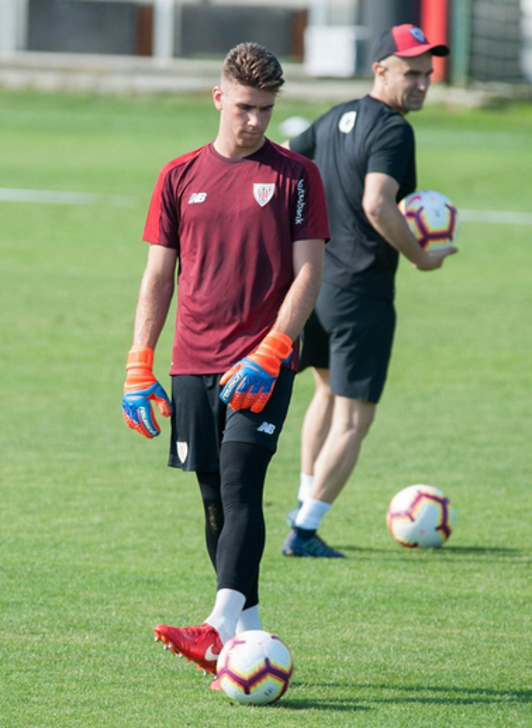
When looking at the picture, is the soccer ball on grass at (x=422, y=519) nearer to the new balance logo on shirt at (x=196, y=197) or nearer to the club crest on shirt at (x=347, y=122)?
the club crest on shirt at (x=347, y=122)

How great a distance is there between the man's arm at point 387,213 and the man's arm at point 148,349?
1.99m

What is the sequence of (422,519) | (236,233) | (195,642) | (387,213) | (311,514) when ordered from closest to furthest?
(195,642) < (236,233) < (387,213) < (311,514) < (422,519)

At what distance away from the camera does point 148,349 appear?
5.82m

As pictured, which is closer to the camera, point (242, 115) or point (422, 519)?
point (242, 115)

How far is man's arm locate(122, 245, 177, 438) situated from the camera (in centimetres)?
572

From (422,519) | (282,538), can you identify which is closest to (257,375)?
(422,519)

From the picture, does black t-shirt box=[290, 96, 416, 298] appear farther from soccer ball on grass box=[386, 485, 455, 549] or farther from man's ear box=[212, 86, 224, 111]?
man's ear box=[212, 86, 224, 111]

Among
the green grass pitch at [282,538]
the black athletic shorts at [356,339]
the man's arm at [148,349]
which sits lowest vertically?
the green grass pitch at [282,538]

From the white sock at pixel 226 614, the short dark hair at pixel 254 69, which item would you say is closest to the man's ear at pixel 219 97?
the short dark hair at pixel 254 69

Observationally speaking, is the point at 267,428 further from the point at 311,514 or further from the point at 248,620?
the point at 311,514

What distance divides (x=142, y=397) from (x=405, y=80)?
2971 mm

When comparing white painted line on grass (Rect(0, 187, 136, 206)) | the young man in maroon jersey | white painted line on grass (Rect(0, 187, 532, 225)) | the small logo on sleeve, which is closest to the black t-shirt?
the young man in maroon jersey

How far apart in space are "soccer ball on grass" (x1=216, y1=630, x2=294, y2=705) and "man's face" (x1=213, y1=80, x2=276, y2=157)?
1950mm

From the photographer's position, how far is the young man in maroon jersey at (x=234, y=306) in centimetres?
555
